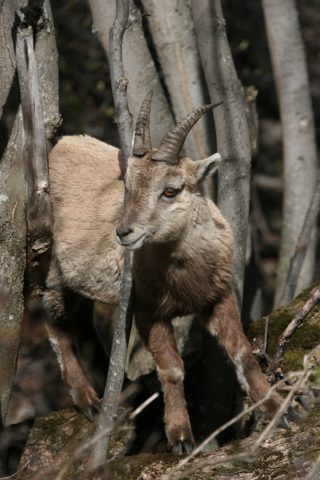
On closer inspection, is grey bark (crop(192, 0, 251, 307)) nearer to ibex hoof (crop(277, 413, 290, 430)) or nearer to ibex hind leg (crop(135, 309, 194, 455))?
ibex hind leg (crop(135, 309, 194, 455))

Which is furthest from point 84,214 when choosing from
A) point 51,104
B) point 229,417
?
point 229,417

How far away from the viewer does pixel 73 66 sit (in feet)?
44.6

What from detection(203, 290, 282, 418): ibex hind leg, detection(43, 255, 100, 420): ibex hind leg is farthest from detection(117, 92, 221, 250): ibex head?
detection(43, 255, 100, 420): ibex hind leg

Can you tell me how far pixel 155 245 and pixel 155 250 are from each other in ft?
0.16

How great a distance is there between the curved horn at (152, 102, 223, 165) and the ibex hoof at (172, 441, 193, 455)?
2.27 m

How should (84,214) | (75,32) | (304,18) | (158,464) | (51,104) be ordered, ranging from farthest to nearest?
(304,18) < (75,32) < (84,214) < (51,104) < (158,464)

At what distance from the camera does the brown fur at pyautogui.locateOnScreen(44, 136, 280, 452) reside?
652cm

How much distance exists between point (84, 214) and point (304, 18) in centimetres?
1048

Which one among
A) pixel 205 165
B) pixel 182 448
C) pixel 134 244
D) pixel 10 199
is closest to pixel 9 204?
pixel 10 199

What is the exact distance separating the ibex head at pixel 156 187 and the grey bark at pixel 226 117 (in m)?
0.86

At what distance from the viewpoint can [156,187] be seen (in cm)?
648

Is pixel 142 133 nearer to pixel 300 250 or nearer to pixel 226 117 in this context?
pixel 226 117

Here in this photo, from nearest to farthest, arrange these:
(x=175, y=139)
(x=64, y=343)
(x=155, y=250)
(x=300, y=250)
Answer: (x=175, y=139)
(x=155, y=250)
(x=64, y=343)
(x=300, y=250)

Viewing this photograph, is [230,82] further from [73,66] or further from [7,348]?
[73,66]
